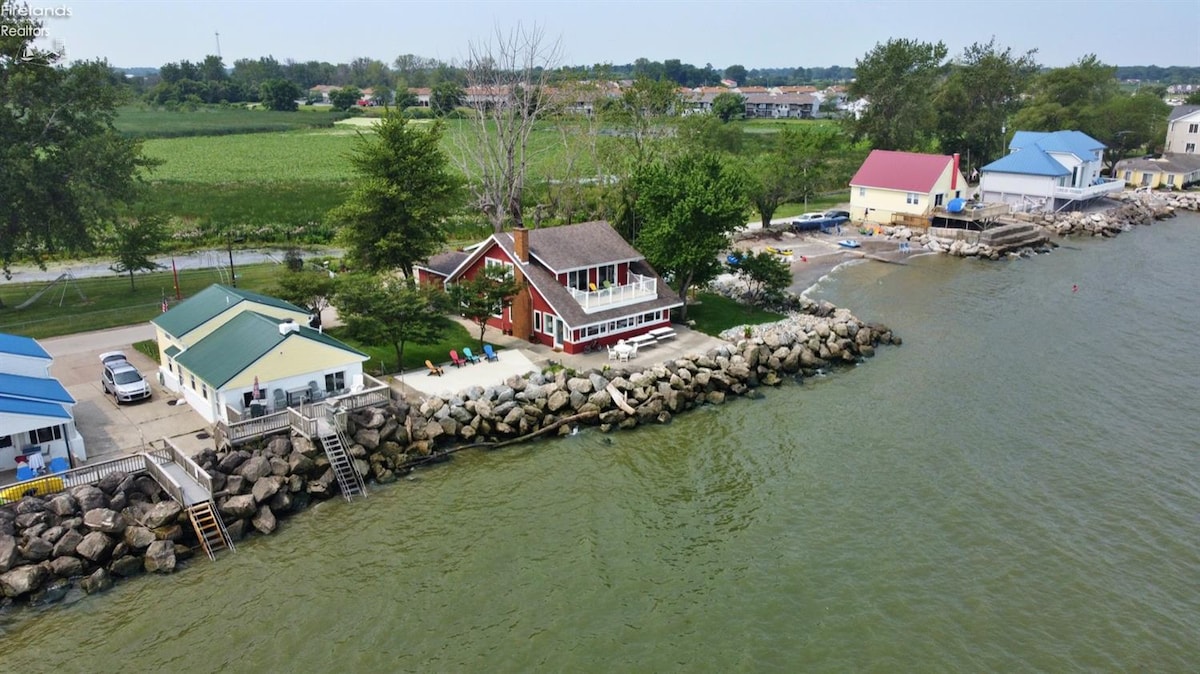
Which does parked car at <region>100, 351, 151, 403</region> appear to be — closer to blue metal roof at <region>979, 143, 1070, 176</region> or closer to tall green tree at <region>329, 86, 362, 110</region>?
blue metal roof at <region>979, 143, 1070, 176</region>

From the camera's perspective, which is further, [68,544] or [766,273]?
[766,273]

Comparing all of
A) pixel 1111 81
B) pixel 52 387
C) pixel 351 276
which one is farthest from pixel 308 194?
pixel 1111 81

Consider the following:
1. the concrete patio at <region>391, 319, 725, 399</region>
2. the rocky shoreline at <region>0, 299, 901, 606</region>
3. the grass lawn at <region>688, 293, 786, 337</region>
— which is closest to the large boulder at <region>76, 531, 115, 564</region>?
the rocky shoreline at <region>0, 299, 901, 606</region>

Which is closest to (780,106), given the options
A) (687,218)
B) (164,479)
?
(687,218)

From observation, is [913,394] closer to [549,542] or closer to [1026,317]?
[1026,317]

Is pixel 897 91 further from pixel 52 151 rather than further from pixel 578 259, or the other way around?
pixel 52 151

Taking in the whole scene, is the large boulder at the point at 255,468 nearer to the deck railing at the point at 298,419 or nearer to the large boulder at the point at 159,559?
the deck railing at the point at 298,419
